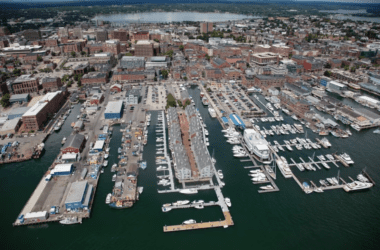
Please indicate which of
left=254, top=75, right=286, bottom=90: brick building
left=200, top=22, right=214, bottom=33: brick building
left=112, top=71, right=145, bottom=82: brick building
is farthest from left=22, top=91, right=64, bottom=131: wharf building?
left=200, top=22, right=214, bottom=33: brick building

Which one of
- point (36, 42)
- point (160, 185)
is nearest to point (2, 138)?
point (160, 185)

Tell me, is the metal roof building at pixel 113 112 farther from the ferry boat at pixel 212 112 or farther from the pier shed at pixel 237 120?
the pier shed at pixel 237 120

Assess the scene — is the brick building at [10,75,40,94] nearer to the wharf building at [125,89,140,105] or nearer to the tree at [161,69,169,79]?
the wharf building at [125,89,140,105]

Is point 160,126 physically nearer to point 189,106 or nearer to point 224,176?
point 189,106

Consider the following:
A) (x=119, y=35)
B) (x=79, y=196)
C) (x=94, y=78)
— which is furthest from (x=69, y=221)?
(x=119, y=35)

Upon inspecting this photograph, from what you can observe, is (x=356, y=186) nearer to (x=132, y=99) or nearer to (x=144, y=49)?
(x=132, y=99)

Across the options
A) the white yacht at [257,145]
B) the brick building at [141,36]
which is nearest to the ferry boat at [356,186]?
the white yacht at [257,145]
